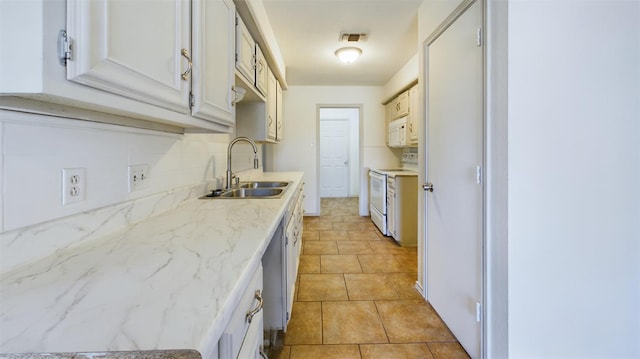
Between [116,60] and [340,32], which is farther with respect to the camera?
[340,32]

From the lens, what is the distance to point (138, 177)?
114 cm

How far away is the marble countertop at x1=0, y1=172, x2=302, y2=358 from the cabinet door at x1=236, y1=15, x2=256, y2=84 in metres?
1.20

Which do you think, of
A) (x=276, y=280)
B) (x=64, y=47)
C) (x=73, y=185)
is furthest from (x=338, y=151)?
(x=64, y=47)

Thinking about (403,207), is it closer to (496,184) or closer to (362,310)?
(362,310)

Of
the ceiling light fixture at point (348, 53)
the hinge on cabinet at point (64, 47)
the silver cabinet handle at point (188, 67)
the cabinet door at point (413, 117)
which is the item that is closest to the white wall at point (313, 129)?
the cabinet door at point (413, 117)

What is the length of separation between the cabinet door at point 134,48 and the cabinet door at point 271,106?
1844 millimetres

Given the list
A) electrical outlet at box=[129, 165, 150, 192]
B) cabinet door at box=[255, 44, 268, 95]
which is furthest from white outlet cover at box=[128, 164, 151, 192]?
cabinet door at box=[255, 44, 268, 95]

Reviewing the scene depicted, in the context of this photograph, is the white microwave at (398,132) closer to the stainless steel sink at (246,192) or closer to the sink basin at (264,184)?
the sink basin at (264,184)

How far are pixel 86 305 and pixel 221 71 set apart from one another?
112 cm

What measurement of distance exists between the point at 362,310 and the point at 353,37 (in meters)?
2.77

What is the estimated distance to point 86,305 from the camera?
51 cm

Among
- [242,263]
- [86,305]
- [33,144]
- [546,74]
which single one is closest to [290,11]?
[546,74]

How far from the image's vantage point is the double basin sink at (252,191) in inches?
74.4

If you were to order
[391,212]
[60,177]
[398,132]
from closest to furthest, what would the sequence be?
1. [60,177]
2. [391,212]
3. [398,132]
